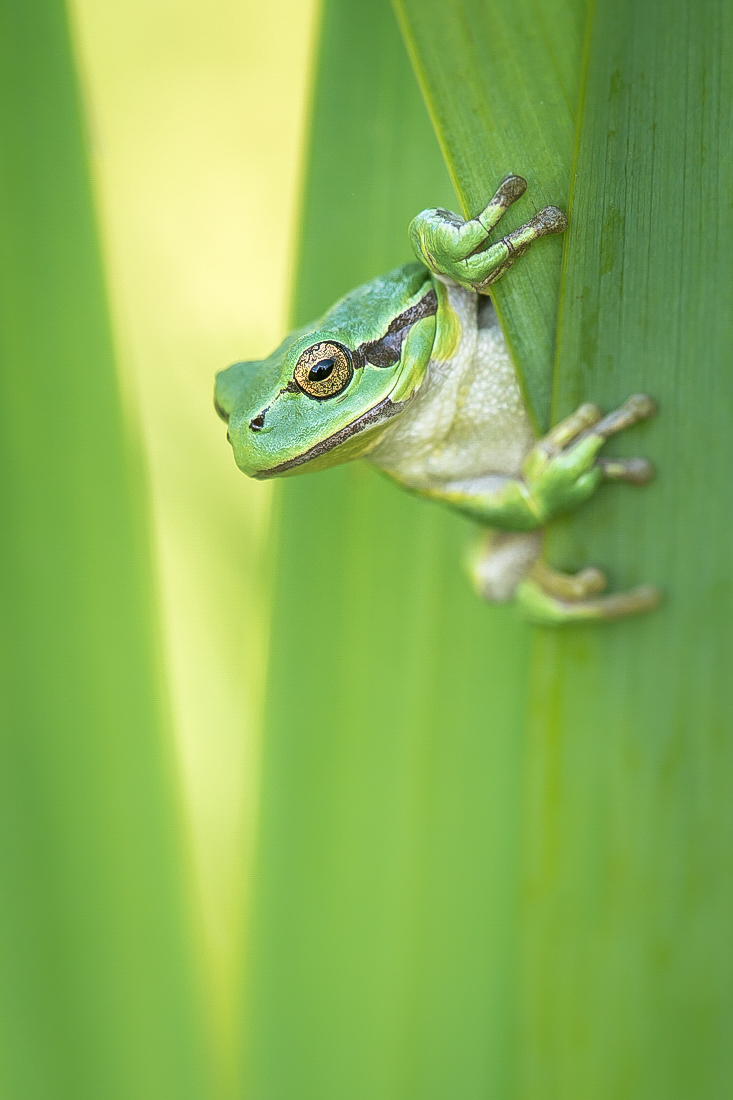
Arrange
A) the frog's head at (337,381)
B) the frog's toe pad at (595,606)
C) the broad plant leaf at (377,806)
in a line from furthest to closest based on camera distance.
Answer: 1. the broad plant leaf at (377,806)
2. the frog's head at (337,381)
3. the frog's toe pad at (595,606)

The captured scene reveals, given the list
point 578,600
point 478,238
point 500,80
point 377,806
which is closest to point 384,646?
point 377,806

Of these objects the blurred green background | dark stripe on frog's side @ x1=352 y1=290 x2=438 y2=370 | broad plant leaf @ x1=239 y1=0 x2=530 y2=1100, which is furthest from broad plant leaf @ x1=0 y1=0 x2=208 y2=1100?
dark stripe on frog's side @ x1=352 y1=290 x2=438 y2=370

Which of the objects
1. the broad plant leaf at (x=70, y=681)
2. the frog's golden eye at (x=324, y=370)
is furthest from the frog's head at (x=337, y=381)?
the broad plant leaf at (x=70, y=681)

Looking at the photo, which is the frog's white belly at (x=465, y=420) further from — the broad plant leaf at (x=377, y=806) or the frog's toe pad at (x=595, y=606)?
the frog's toe pad at (x=595, y=606)

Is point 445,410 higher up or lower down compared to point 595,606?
higher up

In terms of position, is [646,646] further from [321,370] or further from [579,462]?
[321,370]

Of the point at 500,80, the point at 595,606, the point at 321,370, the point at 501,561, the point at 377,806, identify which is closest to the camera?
the point at 500,80
